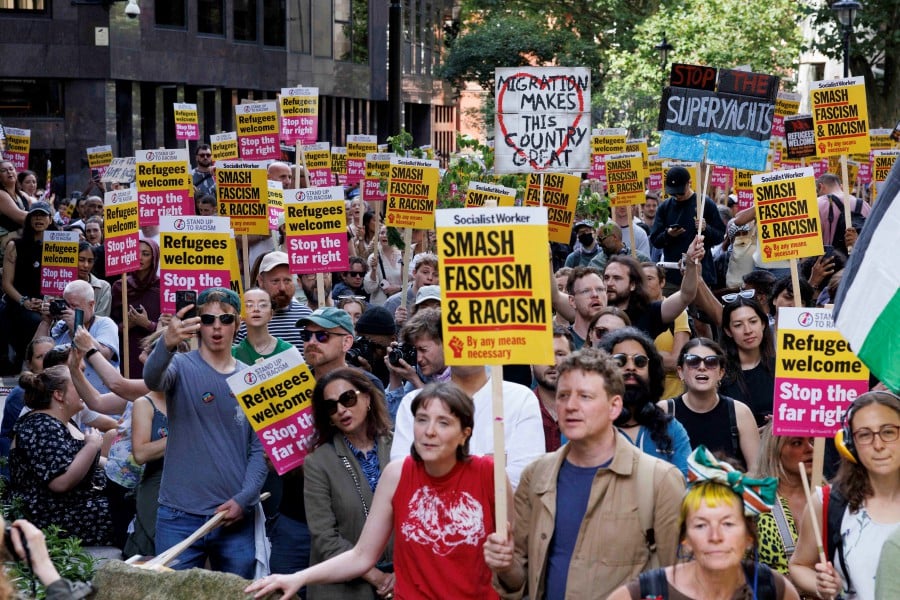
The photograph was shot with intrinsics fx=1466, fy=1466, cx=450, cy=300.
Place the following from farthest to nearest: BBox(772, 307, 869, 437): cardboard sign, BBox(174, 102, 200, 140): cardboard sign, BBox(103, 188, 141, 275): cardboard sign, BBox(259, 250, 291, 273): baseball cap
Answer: BBox(174, 102, 200, 140): cardboard sign < BBox(103, 188, 141, 275): cardboard sign < BBox(259, 250, 291, 273): baseball cap < BBox(772, 307, 869, 437): cardboard sign

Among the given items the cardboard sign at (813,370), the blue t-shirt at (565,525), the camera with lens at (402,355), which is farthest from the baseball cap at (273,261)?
the blue t-shirt at (565,525)

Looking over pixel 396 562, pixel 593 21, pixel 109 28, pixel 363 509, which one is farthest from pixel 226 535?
pixel 593 21

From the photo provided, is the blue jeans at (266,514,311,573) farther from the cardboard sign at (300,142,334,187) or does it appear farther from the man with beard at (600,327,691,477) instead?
the cardboard sign at (300,142,334,187)

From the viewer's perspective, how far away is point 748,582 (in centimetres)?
473

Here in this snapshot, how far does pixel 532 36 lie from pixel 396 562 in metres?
42.5

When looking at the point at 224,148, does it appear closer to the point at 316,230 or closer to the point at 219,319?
the point at 316,230

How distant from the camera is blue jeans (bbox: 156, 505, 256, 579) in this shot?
740cm

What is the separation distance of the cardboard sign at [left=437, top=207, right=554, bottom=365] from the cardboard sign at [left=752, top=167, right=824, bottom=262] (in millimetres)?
4440

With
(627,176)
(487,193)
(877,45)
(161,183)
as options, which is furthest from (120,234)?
(877,45)

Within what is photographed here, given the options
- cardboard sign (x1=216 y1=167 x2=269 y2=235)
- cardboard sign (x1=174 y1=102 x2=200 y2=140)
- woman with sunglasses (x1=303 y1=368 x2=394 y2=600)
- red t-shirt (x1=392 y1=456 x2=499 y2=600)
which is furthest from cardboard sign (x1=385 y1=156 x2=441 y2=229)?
red t-shirt (x1=392 y1=456 x2=499 y2=600)

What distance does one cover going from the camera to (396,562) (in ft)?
18.4

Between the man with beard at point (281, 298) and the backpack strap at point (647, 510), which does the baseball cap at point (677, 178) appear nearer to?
the man with beard at point (281, 298)

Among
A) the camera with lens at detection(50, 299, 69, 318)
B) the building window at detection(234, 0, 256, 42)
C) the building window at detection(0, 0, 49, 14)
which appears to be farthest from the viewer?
the building window at detection(234, 0, 256, 42)

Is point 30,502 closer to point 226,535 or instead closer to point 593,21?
point 226,535
